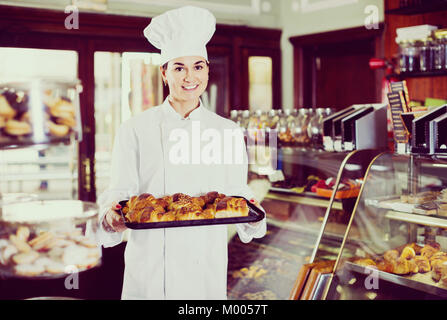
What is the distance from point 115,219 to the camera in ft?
5.58

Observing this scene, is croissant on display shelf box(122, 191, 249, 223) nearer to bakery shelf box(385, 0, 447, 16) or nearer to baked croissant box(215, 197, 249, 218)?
baked croissant box(215, 197, 249, 218)

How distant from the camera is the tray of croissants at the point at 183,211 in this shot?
5.33ft

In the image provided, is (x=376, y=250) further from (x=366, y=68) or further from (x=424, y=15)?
(x=366, y=68)

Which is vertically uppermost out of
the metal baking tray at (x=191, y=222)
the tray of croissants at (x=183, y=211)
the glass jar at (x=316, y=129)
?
the glass jar at (x=316, y=129)

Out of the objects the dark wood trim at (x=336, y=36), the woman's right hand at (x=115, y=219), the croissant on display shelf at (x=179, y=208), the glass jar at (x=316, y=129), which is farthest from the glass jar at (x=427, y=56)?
the woman's right hand at (x=115, y=219)

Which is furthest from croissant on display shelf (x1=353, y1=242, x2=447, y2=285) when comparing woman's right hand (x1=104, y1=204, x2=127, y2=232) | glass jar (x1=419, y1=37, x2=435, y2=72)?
glass jar (x1=419, y1=37, x2=435, y2=72)

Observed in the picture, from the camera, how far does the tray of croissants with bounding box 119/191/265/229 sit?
1.62 meters

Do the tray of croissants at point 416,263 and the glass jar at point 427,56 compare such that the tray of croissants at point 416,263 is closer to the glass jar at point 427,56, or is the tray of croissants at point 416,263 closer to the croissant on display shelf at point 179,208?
the croissant on display shelf at point 179,208

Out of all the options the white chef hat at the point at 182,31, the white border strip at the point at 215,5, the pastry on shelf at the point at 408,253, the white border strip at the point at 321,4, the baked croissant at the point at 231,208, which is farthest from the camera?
the white border strip at the point at 321,4

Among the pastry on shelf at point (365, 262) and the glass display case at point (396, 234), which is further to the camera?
the pastry on shelf at point (365, 262)

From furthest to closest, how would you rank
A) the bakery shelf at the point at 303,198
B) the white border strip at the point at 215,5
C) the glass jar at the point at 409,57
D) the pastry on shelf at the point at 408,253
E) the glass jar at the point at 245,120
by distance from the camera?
the white border strip at the point at 215,5 < the glass jar at the point at 245,120 < the glass jar at the point at 409,57 < the bakery shelf at the point at 303,198 < the pastry on shelf at the point at 408,253

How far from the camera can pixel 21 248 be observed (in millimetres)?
2695

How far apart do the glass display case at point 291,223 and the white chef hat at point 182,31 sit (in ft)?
2.96

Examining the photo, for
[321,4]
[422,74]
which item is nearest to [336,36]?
[321,4]
